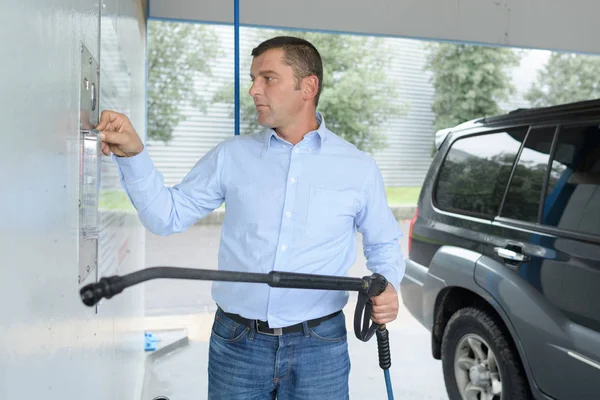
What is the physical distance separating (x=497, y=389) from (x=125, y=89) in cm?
241

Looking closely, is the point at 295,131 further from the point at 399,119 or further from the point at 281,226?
the point at 399,119

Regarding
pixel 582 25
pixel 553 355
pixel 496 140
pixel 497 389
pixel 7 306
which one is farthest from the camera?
pixel 582 25

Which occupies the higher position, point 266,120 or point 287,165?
point 266,120

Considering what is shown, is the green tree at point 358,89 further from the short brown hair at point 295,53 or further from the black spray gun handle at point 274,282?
the black spray gun handle at point 274,282

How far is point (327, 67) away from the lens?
1354cm

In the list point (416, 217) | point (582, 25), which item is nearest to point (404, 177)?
point (582, 25)

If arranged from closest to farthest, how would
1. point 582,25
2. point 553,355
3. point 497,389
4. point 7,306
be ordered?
point 7,306, point 553,355, point 497,389, point 582,25

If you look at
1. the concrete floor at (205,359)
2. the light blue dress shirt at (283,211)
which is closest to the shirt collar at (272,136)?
the light blue dress shirt at (283,211)

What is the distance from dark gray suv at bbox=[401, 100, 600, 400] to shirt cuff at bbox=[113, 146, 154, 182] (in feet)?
6.10

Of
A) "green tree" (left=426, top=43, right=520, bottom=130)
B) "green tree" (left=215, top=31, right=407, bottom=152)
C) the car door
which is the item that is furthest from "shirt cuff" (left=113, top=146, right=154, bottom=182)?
"green tree" (left=426, top=43, right=520, bottom=130)

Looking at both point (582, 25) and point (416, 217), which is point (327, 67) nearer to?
point (582, 25)

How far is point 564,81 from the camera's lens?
15.6 metres

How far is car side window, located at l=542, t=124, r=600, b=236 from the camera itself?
2.62m

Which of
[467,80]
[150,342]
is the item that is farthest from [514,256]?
[467,80]
